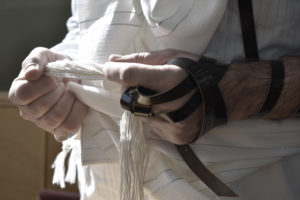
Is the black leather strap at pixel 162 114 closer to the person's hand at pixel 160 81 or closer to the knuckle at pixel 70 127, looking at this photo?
the person's hand at pixel 160 81

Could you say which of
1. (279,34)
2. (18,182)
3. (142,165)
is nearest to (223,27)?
(279,34)

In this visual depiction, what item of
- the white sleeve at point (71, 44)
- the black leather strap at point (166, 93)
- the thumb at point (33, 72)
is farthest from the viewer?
the white sleeve at point (71, 44)

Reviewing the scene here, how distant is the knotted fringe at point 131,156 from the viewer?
58cm

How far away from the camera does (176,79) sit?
0.52m

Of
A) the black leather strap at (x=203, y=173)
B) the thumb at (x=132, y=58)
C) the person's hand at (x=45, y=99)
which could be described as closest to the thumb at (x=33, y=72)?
the person's hand at (x=45, y=99)

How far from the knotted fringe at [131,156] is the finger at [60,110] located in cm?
13

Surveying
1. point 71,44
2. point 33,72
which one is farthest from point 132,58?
point 71,44

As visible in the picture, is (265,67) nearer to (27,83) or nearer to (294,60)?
(294,60)

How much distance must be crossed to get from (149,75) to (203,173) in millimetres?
161

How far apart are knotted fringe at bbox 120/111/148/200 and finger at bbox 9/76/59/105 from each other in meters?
0.13

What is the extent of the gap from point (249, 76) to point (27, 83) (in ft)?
0.97

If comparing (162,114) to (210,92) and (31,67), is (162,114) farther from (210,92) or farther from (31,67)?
(31,67)

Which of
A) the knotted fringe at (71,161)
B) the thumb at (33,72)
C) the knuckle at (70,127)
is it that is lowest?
the knotted fringe at (71,161)

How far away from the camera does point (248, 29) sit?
60 cm
